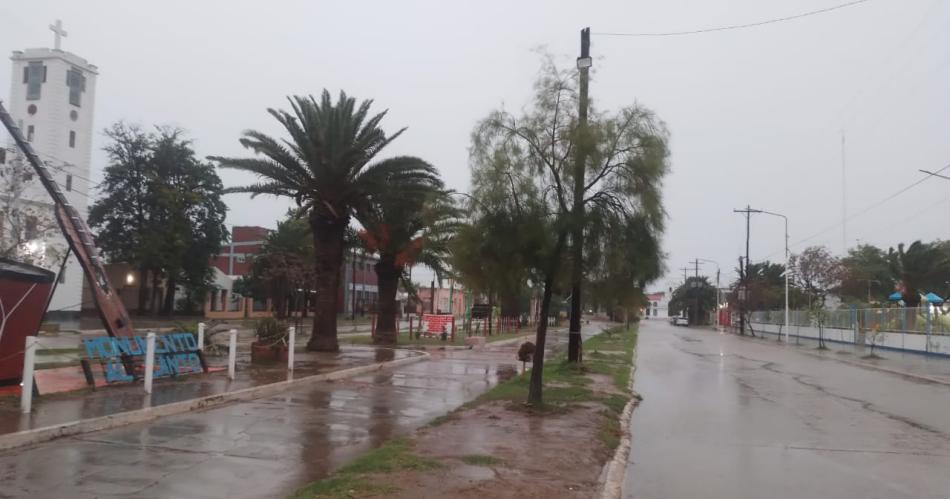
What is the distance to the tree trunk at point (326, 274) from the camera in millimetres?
22234

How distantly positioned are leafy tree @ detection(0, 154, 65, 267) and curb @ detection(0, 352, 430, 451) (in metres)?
17.2

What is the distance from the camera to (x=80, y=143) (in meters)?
46.9

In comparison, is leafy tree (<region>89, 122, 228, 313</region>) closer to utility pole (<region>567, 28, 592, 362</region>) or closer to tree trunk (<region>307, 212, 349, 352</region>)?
tree trunk (<region>307, 212, 349, 352</region>)

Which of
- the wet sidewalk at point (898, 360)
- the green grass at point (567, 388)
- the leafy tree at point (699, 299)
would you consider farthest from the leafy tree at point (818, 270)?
the leafy tree at point (699, 299)

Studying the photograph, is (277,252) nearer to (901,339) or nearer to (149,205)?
(149,205)

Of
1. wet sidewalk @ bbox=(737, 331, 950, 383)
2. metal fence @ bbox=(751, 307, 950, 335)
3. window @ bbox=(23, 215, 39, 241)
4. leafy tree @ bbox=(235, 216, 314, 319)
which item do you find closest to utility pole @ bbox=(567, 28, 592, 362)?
wet sidewalk @ bbox=(737, 331, 950, 383)

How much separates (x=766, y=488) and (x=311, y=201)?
1704cm

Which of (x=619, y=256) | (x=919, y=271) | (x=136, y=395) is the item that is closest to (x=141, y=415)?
(x=136, y=395)

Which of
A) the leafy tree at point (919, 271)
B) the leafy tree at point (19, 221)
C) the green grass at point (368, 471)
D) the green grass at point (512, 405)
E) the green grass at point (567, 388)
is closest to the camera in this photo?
the green grass at point (368, 471)

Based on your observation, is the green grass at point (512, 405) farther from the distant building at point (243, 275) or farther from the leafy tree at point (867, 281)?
the leafy tree at point (867, 281)

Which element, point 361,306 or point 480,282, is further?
point 361,306

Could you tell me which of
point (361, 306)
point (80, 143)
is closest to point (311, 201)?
point (80, 143)

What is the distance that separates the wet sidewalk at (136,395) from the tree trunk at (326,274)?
3.93m

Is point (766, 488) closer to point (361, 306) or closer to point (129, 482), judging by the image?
point (129, 482)
